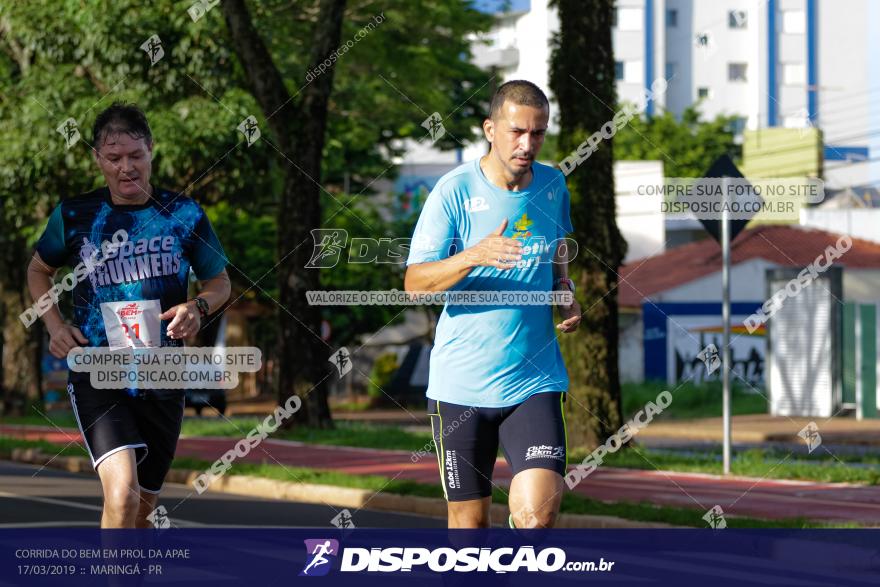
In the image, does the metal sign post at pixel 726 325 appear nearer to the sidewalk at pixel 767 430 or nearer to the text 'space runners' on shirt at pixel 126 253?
the sidewalk at pixel 767 430

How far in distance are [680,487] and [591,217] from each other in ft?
13.4

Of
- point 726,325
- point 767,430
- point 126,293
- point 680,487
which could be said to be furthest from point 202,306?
point 767,430

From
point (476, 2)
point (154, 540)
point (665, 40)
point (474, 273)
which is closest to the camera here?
point (474, 273)

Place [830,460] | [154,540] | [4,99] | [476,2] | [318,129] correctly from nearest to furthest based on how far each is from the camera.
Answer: [154,540], [830,460], [318,129], [4,99], [476,2]

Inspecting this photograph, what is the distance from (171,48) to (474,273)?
19420 millimetres

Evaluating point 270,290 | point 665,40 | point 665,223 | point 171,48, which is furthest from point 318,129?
point 665,40

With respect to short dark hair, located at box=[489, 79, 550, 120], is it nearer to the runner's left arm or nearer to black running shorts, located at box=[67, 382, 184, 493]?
the runner's left arm

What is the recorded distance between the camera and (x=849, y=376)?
2736cm

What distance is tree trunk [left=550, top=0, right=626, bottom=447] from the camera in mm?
16562

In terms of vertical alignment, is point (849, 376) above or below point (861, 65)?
below

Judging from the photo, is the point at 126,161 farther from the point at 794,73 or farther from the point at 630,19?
the point at 794,73

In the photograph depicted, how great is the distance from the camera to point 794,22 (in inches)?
3342

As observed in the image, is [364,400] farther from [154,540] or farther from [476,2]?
[154,540]

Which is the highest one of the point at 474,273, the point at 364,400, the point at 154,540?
the point at 364,400
